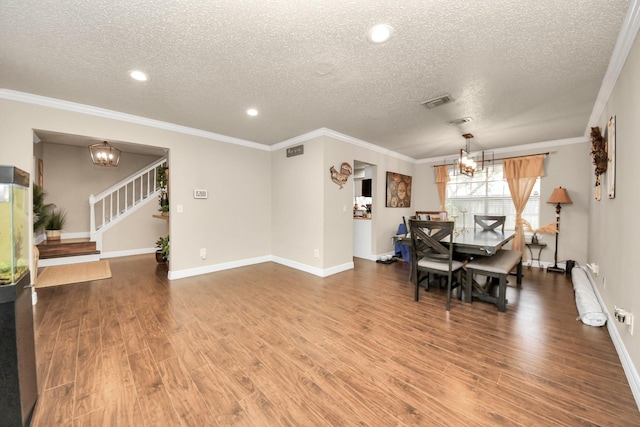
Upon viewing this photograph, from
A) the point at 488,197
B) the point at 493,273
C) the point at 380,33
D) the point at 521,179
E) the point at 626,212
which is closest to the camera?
the point at 380,33

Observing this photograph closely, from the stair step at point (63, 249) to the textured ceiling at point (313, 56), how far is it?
328 cm

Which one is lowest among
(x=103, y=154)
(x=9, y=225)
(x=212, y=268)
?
(x=212, y=268)

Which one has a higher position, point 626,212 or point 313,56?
point 313,56

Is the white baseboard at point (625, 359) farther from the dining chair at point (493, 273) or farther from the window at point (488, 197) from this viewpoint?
the window at point (488, 197)

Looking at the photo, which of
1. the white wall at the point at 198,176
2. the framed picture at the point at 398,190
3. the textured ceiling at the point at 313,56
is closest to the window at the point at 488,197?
the framed picture at the point at 398,190

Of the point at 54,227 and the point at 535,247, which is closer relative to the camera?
the point at 535,247

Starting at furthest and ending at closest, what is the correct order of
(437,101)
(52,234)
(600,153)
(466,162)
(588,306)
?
(52,234) < (466,162) < (437,101) < (600,153) < (588,306)

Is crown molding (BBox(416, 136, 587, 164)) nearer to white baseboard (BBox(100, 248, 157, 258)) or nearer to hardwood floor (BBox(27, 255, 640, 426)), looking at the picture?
hardwood floor (BBox(27, 255, 640, 426))

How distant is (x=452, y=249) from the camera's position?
294 cm

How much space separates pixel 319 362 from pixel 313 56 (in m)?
2.48

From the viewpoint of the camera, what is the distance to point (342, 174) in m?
4.48

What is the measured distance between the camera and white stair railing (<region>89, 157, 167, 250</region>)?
18.6 feet

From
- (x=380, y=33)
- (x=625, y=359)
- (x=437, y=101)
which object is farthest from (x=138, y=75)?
(x=625, y=359)

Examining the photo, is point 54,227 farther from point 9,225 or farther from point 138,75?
point 9,225
